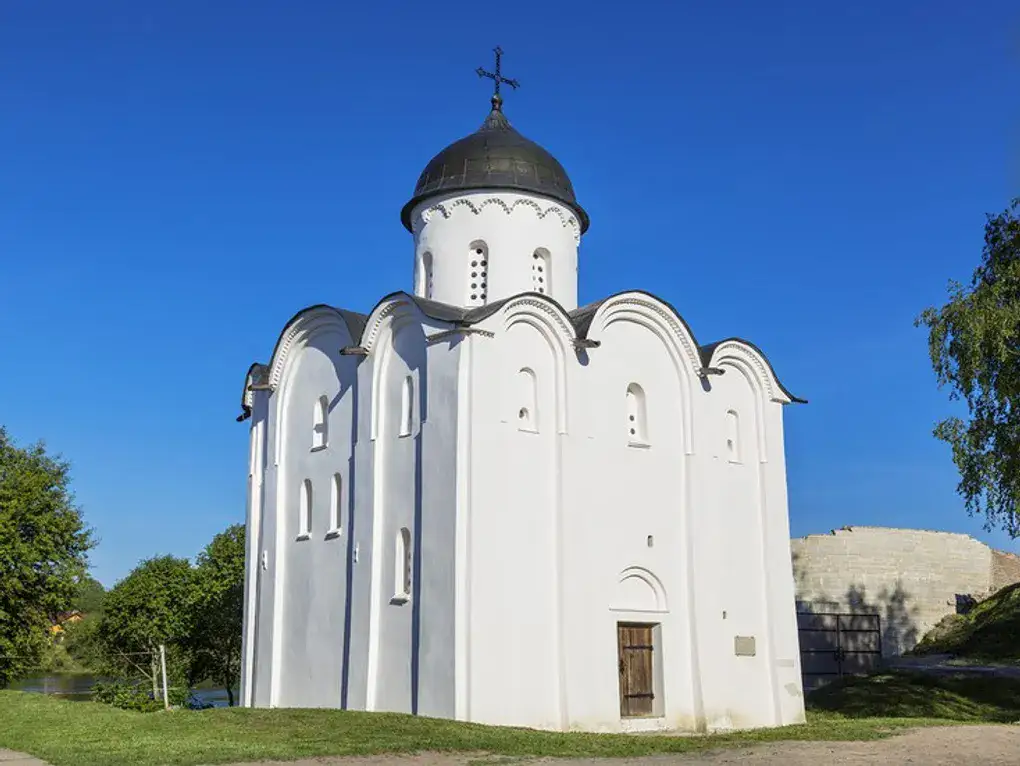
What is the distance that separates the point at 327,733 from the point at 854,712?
10537 mm

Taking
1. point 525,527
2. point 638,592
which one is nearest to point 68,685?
point 638,592

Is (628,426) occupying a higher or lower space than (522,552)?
higher

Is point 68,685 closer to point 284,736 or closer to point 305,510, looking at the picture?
point 305,510

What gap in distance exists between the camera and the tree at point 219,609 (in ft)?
110

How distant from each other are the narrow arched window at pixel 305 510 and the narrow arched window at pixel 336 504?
83cm

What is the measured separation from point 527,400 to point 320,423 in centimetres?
438

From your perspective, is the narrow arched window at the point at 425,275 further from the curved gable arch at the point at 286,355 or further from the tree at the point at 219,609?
the tree at the point at 219,609

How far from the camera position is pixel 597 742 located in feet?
45.2

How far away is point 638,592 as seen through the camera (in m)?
17.2

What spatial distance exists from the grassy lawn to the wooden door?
5.39 ft

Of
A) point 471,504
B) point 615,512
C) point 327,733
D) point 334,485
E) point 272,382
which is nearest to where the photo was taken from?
point 327,733

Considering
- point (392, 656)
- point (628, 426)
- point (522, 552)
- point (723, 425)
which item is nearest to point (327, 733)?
point (392, 656)

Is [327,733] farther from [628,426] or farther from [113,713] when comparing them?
[628,426]

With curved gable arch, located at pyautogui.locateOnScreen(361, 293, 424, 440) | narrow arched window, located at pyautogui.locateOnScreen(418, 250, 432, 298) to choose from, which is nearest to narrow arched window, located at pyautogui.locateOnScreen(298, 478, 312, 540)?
curved gable arch, located at pyautogui.locateOnScreen(361, 293, 424, 440)
